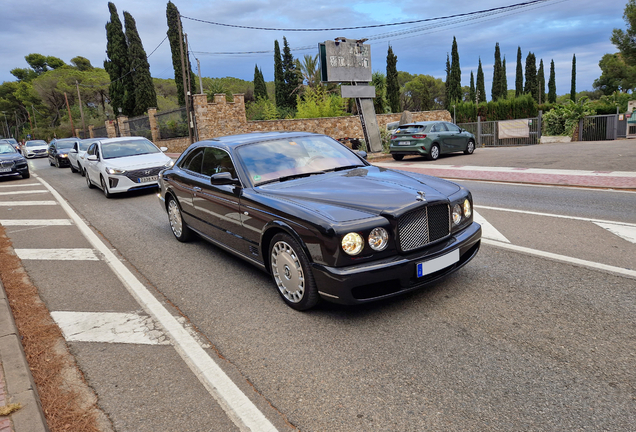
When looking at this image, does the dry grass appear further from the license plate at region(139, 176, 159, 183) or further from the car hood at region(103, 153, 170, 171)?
the car hood at region(103, 153, 170, 171)

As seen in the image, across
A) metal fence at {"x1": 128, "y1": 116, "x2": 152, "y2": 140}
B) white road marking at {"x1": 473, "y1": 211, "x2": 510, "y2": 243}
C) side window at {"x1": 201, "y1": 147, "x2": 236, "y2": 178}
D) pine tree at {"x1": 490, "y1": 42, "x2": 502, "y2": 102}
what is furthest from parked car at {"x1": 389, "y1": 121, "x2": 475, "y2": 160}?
pine tree at {"x1": 490, "y1": 42, "x2": 502, "y2": 102}

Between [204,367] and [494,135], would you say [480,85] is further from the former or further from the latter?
[204,367]

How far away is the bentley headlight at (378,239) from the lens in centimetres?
357

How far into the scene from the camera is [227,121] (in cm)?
2809

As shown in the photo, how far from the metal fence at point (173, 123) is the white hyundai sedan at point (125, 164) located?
1836 centimetres

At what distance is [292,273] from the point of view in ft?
13.1

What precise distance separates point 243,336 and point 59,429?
1.41m

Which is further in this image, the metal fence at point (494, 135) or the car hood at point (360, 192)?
the metal fence at point (494, 135)

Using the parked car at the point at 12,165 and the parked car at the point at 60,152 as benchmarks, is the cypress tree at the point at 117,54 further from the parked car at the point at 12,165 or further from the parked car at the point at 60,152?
the parked car at the point at 12,165

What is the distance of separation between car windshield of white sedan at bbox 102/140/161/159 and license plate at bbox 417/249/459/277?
35.0 feet

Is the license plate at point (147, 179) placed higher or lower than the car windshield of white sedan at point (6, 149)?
lower

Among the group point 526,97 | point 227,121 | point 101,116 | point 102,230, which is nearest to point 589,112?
point 526,97

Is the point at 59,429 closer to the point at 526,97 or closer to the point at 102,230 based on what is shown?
the point at 102,230

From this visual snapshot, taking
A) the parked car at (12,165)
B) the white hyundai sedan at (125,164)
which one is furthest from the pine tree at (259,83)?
the white hyundai sedan at (125,164)
